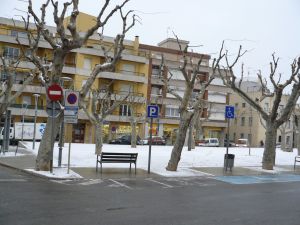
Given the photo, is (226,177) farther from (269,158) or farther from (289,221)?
(289,221)

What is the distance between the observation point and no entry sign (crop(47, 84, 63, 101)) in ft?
49.8

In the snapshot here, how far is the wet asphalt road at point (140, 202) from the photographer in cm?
856

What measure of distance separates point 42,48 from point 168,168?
42.0 meters

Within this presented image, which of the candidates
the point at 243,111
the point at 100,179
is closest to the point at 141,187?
the point at 100,179

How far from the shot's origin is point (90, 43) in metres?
61.7

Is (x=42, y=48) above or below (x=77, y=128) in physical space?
above

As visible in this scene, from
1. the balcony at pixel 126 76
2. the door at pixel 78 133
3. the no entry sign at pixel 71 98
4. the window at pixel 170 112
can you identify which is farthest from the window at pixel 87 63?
the no entry sign at pixel 71 98

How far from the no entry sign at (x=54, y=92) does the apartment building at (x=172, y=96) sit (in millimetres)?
47368

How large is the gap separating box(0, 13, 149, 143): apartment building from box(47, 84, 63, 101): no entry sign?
120 ft

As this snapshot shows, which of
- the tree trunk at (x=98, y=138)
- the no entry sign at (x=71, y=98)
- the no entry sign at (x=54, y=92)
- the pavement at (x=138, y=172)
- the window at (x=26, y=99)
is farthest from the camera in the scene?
the window at (x=26, y=99)

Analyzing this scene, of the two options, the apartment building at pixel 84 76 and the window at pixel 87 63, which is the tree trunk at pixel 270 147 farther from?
the window at pixel 87 63

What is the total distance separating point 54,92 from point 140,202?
6.08 metres

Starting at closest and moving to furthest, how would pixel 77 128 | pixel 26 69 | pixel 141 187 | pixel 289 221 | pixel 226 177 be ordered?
pixel 289 221 < pixel 141 187 < pixel 226 177 < pixel 26 69 < pixel 77 128

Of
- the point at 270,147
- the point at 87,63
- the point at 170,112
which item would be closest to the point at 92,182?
the point at 270,147
